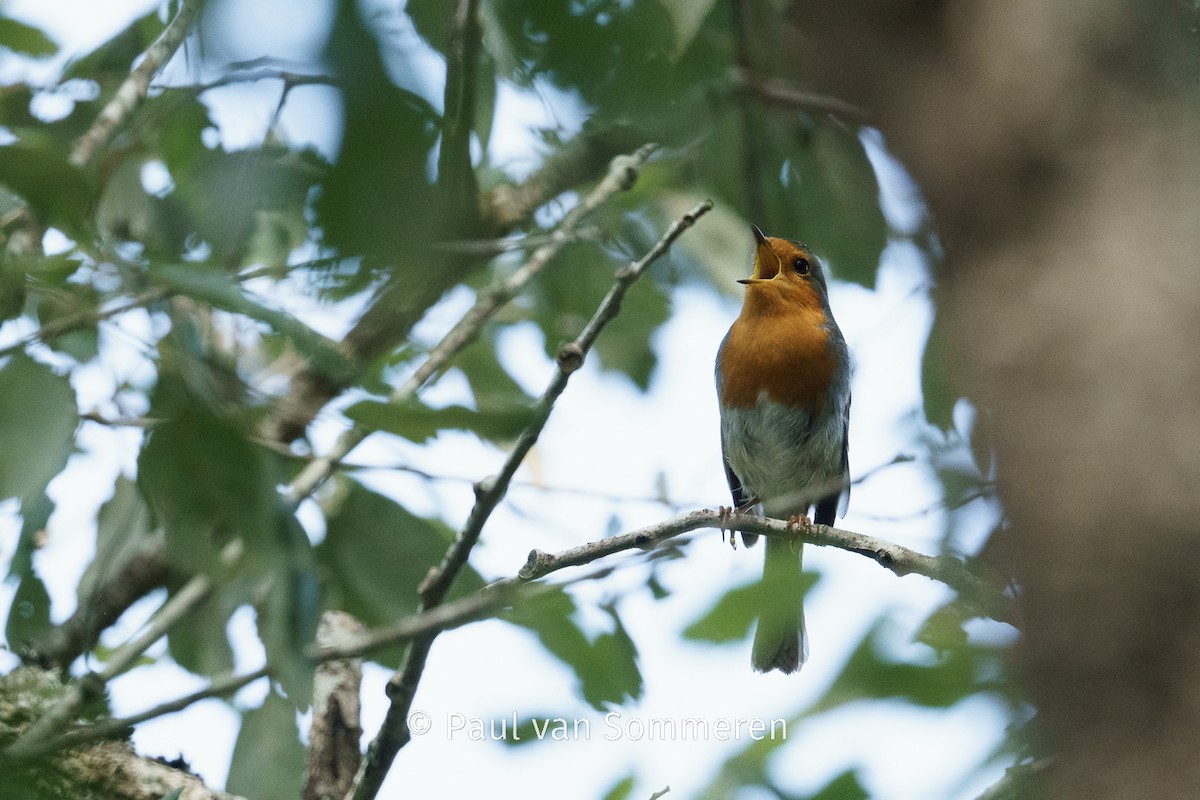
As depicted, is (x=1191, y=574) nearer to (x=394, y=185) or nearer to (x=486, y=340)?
(x=394, y=185)

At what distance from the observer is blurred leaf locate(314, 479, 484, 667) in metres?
3.45

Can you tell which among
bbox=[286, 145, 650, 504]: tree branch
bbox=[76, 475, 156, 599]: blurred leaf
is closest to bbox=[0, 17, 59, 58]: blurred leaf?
bbox=[76, 475, 156, 599]: blurred leaf

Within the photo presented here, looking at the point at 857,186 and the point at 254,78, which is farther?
the point at 857,186

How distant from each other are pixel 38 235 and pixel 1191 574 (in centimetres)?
377

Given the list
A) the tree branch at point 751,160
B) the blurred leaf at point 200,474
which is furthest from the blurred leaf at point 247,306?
the tree branch at point 751,160

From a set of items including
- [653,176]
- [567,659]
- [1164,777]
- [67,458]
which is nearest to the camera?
[1164,777]

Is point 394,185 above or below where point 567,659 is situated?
below

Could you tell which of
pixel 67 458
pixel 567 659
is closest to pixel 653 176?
pixel 67 458

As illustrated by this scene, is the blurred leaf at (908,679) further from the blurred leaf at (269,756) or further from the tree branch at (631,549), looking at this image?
the blurred leaf at (269,756)

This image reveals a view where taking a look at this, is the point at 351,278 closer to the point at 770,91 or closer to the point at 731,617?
the point at 731,617

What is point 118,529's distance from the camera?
3.94m

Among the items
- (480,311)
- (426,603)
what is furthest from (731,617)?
(480,311)

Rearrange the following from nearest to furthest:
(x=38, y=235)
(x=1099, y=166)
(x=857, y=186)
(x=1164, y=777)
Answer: (x=1164, y=777) < (x=1099, y=166) < (x=38, y=235) < (x=857, y=186)

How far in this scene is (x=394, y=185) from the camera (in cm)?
64
